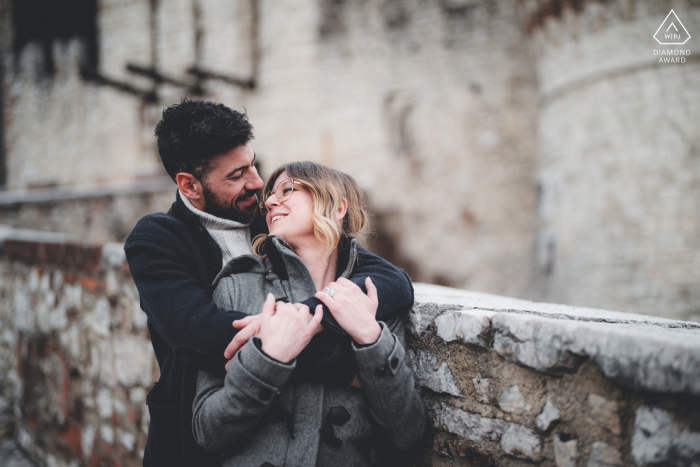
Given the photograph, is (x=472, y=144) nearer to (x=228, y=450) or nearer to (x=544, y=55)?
(x=544, y=55)

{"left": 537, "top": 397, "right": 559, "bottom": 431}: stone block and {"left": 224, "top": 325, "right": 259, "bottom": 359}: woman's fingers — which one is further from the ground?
{"left": 224, "top": 325, "right": 259, "bottom": 359}: woman's fingers

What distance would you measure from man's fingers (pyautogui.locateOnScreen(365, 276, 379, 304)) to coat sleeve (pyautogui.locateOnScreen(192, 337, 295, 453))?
11.5 inches

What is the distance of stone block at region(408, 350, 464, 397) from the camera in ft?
4.26

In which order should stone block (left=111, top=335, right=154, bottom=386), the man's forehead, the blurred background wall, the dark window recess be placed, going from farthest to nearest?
the dark window recess, the blurred background wall, stone block (left=111, top=335, right=154, bottom=386), the man's forehead

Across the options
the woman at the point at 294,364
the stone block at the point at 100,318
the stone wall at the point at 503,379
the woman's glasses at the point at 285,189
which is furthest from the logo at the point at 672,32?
the stone block at the point at 100,318

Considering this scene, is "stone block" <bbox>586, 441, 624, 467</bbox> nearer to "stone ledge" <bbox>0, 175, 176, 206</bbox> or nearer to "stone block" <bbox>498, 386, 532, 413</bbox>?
"stone block" <bbox>498, 386, 532, 413</bbox>

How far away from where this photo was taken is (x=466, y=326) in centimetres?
125

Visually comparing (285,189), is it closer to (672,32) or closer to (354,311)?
(354,311)

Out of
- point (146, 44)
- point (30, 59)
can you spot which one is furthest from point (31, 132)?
point (146, 44)

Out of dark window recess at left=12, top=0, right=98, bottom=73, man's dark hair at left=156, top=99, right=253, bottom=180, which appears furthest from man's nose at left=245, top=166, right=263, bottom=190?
dark window recess at left=12, top=0, right=98, bottom=73

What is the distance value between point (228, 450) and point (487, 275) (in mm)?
7676

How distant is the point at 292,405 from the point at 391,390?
0.93 feet

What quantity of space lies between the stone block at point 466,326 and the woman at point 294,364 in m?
0.15

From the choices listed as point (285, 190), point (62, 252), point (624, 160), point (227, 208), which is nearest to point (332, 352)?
point (285, 190)
